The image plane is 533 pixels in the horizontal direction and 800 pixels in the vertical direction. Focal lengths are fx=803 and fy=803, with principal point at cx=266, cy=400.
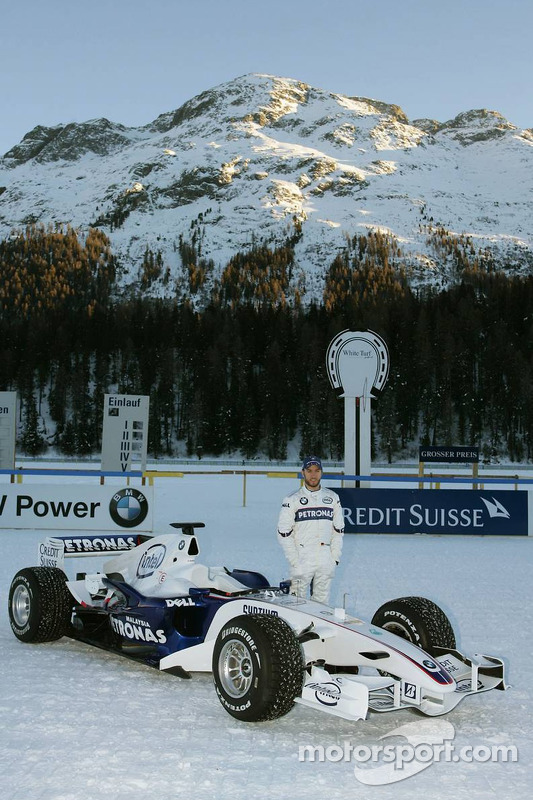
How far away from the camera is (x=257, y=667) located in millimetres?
4938

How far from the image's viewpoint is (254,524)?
57.8ft

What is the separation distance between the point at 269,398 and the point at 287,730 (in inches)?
3203

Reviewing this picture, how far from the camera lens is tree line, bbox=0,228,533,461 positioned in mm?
83750

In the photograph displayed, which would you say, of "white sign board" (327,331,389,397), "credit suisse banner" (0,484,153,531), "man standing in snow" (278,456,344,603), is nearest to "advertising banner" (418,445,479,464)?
"white sign board" (327,331,389,397)

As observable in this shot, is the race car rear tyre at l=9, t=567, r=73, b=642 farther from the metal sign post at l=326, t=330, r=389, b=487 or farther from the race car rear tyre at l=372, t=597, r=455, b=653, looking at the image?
the metal sign post at l=326, t=330, r=389, b=487

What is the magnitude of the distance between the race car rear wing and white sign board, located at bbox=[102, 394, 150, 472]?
1338cm

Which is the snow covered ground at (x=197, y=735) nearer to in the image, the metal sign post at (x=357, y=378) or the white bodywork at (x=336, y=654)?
the white bodywork at (x=336, y=654)

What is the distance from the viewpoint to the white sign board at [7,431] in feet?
65.1

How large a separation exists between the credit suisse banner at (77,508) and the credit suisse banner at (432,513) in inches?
162

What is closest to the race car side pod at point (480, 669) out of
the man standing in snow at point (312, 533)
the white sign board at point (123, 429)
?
the man standing in snow at point (312, 533)

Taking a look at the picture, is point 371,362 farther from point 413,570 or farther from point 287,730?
point 287,730

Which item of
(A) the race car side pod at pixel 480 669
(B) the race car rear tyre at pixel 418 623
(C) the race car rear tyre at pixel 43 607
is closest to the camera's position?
(A) the race car side pod at pixel 480 669

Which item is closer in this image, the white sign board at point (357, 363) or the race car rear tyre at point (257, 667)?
the race car rear tyre at point (257, 667)

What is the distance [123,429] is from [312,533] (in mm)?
15549
